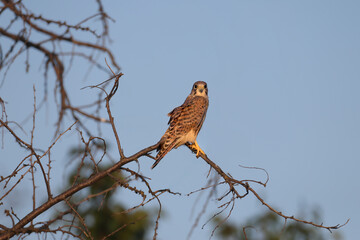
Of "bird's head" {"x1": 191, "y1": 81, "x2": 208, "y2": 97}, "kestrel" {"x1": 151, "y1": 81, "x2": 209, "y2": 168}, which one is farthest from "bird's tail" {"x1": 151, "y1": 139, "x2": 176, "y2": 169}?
"bird's head" {"x1": 191, "y1": 81, "x2": 208, "y2": 97}

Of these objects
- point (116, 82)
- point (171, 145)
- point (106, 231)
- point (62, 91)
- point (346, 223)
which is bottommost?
point (346, 223)

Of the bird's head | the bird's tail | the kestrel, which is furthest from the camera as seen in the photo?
the bird's head

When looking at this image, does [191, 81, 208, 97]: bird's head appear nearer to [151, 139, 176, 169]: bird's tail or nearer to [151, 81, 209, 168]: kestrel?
[151, 81, 209, 168]: kestrel

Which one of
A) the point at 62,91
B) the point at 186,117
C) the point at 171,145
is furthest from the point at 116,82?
the point at 186,117

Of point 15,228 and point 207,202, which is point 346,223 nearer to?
point 207,202

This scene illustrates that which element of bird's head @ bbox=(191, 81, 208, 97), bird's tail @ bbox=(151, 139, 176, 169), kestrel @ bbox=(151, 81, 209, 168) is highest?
bird's head @ bbox=(191, 81, 208, 97)

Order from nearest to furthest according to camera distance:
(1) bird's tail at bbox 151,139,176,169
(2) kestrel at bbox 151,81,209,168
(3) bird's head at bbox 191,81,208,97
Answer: (1) bird's tail at bbox 151,139,176,169
(2) kestrel at bbox 151,81,209,168
(3) bird's head at bbox 191,81,208,97

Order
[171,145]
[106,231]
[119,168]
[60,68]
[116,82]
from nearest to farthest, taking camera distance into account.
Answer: [116,82]
[119,168]
[171,145]
[60,68]
[106,231]

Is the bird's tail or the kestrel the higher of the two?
the kestrel

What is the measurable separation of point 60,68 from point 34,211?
2.05 m

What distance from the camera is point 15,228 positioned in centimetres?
338

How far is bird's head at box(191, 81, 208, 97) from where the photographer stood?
21.8 feet

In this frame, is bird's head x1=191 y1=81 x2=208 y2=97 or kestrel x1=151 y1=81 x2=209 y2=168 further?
bird's head x1=191 y1=81 x2=208 y2=97

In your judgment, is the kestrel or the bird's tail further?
the kestrel
